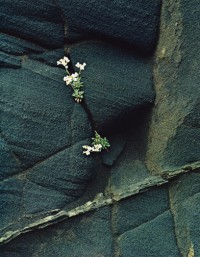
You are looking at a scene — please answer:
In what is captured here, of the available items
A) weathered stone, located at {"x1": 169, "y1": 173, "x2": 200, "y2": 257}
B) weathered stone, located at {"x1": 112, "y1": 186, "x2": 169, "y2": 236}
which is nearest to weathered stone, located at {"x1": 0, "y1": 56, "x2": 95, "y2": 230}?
weathered stone, located at {"x1": 112, "y1": 186, "x2": 169, "y2": 236}

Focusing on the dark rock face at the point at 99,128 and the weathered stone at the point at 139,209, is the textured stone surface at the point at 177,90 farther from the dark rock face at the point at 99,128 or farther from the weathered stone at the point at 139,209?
the weathered stone at the point at 139,209

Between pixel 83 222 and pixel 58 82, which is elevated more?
pixel 58 82

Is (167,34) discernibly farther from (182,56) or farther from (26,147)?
(26,147)

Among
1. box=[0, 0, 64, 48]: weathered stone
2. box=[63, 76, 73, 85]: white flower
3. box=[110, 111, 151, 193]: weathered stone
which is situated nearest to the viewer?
box=[0, 0, 64, 48]: weathered stone

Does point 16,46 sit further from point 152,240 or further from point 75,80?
point 152,240

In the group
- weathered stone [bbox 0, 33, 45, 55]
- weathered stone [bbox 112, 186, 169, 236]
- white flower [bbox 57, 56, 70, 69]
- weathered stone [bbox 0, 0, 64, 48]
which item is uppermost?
weathered stone [bbox 0, 0, 64, 48]

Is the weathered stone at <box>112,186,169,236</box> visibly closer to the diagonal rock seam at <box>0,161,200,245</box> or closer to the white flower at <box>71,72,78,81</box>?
the diagonal rock seam at <box>0,161,200,245</box>

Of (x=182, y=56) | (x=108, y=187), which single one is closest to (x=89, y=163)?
(x=108, y=187)
